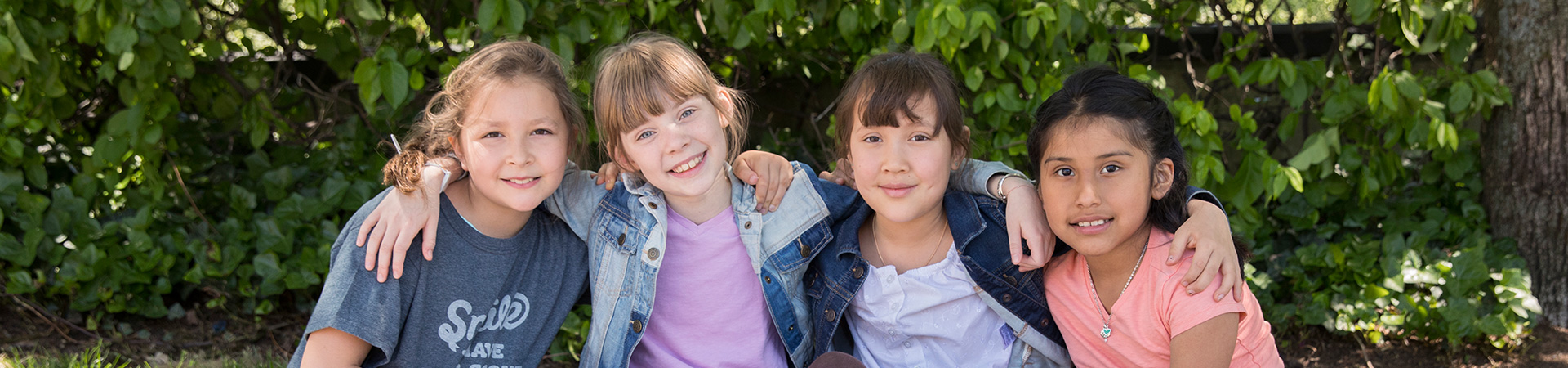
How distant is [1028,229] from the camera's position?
1772mm

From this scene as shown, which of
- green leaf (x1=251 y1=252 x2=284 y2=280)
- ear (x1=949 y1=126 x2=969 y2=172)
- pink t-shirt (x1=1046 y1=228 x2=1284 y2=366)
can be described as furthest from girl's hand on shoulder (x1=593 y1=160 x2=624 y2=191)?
green leaf (x1=251 y1=252 x2=284 y2=280)

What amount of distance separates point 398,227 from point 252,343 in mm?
1726

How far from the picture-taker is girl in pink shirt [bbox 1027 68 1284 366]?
168cm

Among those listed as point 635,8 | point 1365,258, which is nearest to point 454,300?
point 635,8

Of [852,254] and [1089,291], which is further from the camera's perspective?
[852,254]

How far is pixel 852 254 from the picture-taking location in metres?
2.01

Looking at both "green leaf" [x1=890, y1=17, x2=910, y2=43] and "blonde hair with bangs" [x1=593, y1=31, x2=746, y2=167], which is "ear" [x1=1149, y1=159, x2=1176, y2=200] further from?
"blonde hair with bangs" [x1=593, y1=31, x2=746, y2=167]

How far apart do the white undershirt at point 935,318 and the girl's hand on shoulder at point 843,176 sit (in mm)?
236

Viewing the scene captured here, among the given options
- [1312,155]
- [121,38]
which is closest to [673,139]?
[121,38]

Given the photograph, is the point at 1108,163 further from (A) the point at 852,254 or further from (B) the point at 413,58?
(B) the point at 413,58

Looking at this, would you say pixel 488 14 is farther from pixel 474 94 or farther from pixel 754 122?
pixel 754 122

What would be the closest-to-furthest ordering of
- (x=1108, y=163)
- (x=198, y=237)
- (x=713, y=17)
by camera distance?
(x=1108, y=163) → (x=713, y=17) → (x=198, y=237)

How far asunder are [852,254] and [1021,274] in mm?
339

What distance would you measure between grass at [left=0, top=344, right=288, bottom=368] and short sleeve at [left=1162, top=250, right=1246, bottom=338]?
2.45 metres
